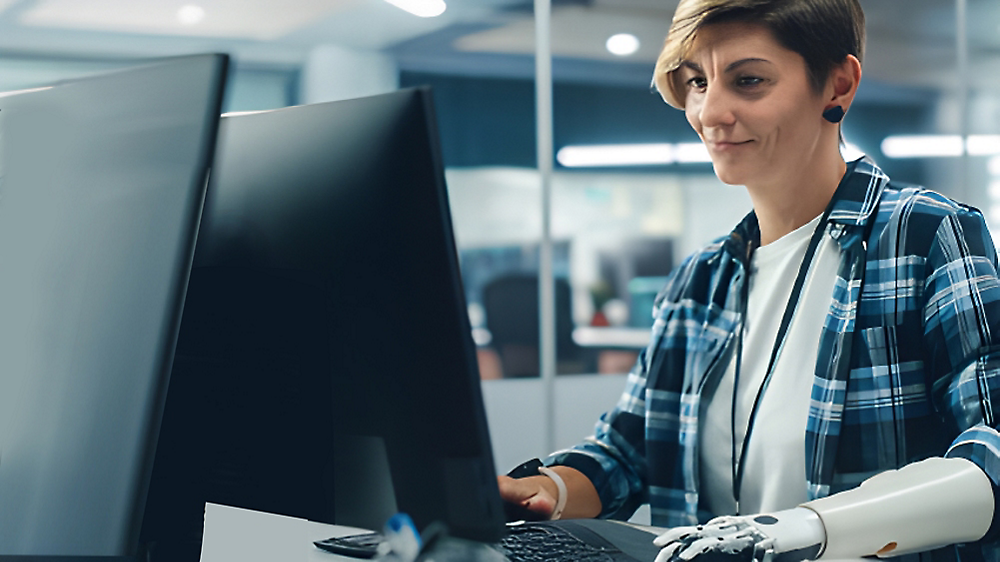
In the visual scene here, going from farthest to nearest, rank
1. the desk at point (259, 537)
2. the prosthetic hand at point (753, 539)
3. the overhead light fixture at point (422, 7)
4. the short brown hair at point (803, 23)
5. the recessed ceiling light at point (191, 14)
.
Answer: the overhead light fixture at point (422, 7) → the recessed ceiling light at point (191, 14) → the short brown hair at point (803, 23) → the desk at point (259, 537) → the prosthetic hand at point (753, 539)

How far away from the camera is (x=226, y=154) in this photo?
2.19 ft

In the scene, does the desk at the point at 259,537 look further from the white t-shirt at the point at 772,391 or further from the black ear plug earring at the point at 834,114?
the black ear plug earring at the point at 834,114

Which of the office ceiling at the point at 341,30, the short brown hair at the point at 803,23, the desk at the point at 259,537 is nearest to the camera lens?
the desk at the point at 259,537

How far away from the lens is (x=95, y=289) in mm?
529

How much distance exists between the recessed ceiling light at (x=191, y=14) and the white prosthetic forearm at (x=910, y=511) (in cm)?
316

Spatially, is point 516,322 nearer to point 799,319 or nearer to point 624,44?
point 624,44

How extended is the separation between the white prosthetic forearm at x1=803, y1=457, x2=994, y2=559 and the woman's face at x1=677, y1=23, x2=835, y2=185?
0.46 m

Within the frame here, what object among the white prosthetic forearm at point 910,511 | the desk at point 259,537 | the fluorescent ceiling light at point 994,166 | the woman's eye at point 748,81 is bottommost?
the desk at point 259,537

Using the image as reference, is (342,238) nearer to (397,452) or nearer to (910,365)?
(397,452)

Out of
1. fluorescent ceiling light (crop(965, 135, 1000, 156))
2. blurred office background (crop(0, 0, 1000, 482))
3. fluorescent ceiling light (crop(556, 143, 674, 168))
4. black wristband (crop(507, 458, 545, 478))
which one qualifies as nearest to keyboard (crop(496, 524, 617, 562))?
black wristband (crop(507, 458, 545, 478))

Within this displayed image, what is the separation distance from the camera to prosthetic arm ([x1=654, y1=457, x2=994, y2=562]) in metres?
0.65

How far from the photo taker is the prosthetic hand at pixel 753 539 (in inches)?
25.3

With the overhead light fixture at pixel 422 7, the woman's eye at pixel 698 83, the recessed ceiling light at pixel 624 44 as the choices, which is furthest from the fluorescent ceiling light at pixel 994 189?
the woman's eye at pixel 698 83

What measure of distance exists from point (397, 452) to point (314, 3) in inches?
122
